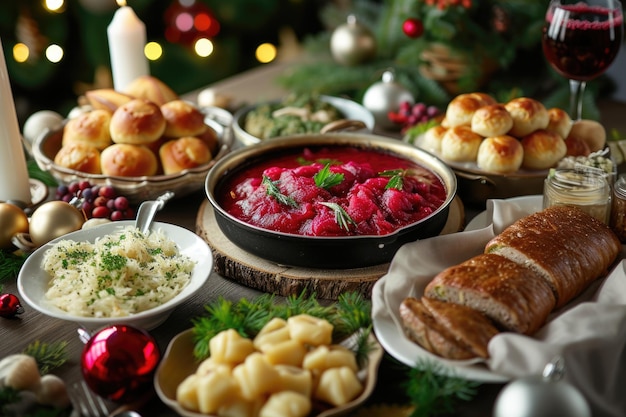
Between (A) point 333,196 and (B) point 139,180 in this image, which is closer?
(A) point 333,196

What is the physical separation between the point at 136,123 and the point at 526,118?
127 cm

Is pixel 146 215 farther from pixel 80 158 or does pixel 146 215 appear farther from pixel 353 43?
pixel 353 43

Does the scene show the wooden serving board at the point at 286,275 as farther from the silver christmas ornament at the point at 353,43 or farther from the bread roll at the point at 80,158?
the silver christmas ornament at the point at 353,43

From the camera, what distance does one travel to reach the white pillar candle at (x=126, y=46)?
2.75m

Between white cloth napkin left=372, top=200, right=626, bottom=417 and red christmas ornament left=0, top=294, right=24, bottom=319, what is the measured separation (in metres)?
0.92

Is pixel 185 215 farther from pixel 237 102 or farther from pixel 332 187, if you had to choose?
pixel 237 102

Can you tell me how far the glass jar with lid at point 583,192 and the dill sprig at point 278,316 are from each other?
0.65 metres

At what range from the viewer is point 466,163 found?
223cm

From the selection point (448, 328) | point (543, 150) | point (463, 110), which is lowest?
point (448, 328)

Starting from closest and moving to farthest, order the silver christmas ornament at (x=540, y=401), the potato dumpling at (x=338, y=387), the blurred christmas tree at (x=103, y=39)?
the silver christmas ornament at (x=540, y=401)
the potato dumpling at (x=338, y=387)
the blurred christmas tree at (x=103, y=39)

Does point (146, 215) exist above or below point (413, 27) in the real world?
below

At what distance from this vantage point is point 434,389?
1372 millimetres

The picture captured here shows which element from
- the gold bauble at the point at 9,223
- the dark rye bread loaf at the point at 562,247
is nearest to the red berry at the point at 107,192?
the gold bauble at the point at 9,223

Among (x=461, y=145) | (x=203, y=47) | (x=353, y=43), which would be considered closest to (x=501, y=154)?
(x=461, y=145)
